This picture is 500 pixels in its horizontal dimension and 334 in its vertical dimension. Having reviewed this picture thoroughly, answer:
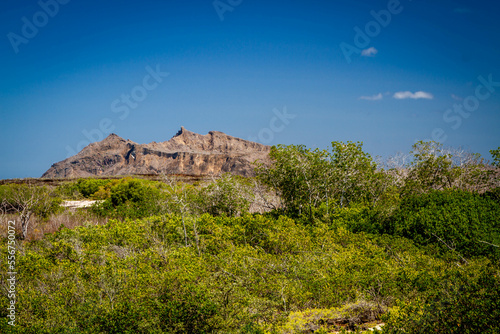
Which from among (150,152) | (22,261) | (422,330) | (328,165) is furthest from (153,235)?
(150,152)

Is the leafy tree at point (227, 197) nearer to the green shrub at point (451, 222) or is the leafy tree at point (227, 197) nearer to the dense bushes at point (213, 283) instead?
the dense bushes at point (213, 283)

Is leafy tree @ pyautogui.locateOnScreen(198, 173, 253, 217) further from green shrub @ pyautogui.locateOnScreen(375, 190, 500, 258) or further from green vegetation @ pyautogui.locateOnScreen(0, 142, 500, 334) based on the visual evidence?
green shrub @ pyautogui.locateOnScreen(375, 190, 500, 258)

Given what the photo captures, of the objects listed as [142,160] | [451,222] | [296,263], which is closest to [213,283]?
[296,263]

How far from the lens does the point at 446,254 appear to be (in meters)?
10.6

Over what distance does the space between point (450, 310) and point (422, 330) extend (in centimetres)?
59

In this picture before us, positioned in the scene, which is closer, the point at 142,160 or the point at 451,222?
the point at 451,222

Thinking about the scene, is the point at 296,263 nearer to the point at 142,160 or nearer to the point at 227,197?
the point at 227,197

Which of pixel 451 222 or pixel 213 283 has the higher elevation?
pixel 451 222

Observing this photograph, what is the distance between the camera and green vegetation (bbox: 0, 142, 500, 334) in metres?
6.65

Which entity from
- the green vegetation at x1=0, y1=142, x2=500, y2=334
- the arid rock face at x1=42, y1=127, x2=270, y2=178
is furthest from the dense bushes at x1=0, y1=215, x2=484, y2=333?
the arid rock face at x1=42, y1=127, x2=270, y2=178

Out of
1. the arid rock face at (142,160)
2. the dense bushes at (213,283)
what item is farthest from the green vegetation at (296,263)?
the arid rock face at (142,160)

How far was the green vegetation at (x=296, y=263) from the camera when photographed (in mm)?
6652

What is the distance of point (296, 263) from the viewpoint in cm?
976

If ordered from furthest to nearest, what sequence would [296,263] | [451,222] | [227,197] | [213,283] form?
[227,197], [451,222], [296,263], [213,283]
